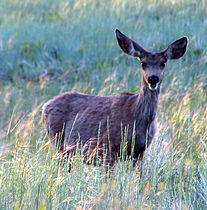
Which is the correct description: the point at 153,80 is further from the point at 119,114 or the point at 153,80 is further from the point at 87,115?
the point at 87,115

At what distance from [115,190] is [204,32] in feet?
23.8

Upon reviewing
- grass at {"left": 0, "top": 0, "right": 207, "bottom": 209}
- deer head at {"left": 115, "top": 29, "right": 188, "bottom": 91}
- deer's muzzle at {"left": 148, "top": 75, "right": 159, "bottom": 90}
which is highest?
deer head at {"left": 115, "top": 29, "right": 188, "bottom": 91}

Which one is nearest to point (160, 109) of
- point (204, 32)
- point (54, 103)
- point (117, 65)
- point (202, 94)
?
point (202, 94)

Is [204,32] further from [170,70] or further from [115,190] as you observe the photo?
[115,190]

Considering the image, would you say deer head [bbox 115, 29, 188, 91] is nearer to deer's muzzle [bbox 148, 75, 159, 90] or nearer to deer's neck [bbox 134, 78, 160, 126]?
deer's muzzle [bbox 148, 75, 159, 90]

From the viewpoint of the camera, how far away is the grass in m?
4.74

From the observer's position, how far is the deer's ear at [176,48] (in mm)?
6234

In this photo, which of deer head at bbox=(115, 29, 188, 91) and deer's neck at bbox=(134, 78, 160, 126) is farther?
deer's neck at bbox=(134, 78, 160, 126)

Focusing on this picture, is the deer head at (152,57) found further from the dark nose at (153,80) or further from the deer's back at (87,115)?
the deer's back at (87,115)

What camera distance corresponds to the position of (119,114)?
20.3 feet

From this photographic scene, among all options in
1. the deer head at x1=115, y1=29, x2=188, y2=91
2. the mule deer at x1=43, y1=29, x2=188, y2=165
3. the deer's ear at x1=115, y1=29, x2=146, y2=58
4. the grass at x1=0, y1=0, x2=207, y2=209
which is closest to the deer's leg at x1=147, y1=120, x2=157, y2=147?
the mule deer at x1=43, y1=29, x2=188, y2=165

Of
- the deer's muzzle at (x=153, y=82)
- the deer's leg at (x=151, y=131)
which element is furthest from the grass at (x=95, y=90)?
the deer's muzzle at (x=153, y=82)

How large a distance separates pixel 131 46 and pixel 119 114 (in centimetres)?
88

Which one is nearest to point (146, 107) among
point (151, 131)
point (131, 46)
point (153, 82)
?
point (151, 131)
